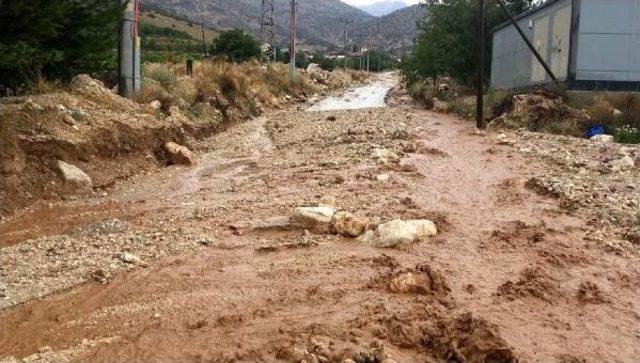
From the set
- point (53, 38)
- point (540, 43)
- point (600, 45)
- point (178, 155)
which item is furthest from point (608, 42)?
point (53, 38)

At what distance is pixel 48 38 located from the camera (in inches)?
391

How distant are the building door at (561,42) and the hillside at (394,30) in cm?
10092

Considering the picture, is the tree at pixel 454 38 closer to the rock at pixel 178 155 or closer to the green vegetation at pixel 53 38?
the green vegetation at pixel 53 38

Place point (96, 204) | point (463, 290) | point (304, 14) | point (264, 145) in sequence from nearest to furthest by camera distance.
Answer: point (463, 290) → point (96, 204) → point (264, 145) → point (304, 14)

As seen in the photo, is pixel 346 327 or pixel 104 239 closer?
pixel 346 327

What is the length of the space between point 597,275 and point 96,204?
5352 millimetres

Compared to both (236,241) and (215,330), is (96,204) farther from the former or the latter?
→ (215,330)

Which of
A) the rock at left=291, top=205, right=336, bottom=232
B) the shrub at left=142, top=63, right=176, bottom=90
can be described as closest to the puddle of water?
the shrub at left=142, top=63, right=176, bottom=90

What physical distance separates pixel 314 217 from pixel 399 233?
0.92 meters

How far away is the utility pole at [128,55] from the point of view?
12.4 meters

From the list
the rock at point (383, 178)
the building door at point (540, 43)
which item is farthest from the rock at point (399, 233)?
the building door at point (540, 43)

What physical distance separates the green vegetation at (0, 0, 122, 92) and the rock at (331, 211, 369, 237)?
17.3 ft

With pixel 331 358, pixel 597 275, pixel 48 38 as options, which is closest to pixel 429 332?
pixel 331 358

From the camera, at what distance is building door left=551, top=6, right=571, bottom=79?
1691 cm
